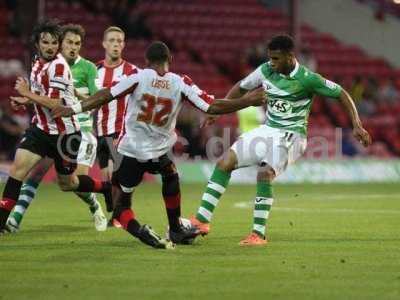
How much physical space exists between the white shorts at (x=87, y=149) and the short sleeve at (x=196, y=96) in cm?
225

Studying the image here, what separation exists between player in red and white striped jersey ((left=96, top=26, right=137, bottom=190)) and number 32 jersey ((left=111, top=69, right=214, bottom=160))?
2.54 meters

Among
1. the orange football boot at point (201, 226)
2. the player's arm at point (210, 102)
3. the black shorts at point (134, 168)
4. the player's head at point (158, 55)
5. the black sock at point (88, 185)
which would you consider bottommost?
the black sock at point (88, 185)

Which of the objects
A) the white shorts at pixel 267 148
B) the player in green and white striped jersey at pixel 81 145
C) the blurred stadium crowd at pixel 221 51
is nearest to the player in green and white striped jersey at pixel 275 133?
the white shorts at pixel 267 148

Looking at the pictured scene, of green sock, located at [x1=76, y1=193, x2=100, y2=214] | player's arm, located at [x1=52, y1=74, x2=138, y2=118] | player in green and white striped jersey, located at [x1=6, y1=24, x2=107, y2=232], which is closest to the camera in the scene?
player's arm, located at [x1=52, y1=74, x2=138, y2=118]

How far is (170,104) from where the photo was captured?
912 centimetres

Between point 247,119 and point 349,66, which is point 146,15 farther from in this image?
point 247,119

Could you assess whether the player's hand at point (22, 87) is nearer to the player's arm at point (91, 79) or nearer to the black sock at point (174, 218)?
the black sock at point (174, 218)

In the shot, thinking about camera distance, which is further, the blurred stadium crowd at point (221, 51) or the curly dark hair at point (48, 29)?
the blurred stadium crowd at point (221, 51)

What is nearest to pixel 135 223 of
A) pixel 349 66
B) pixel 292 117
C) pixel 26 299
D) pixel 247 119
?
pixel 292 117

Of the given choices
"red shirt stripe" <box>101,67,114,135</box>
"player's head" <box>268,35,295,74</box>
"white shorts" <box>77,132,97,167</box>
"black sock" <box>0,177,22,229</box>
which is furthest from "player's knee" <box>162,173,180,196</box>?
"red shirt stripe" <box>101,67,114,135</box>

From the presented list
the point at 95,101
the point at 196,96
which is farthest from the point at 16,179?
the point at 196,96

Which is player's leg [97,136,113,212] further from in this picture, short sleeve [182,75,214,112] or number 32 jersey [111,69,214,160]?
short sleeve [182,75,214,112]

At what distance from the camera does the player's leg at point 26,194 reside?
1077 cm

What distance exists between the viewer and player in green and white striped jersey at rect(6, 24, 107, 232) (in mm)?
10953
